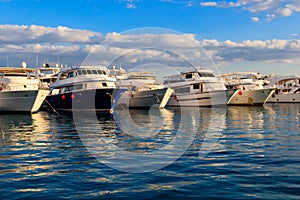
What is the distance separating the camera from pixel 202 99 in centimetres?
5738

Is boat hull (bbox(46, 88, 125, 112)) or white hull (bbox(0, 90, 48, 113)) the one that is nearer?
white hull (bbox(0, 90, 48, 113))

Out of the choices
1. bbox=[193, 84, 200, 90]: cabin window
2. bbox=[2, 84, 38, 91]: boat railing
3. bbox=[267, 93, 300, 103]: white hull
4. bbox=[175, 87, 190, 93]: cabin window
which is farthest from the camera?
bbox=[267, 93, 300, 103]: white hull

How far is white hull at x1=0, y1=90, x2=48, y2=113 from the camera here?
37.9m

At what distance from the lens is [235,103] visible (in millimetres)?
62781

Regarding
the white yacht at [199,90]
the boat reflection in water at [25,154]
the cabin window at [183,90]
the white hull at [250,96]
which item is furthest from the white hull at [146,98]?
the boat reflection in water at [25,154]

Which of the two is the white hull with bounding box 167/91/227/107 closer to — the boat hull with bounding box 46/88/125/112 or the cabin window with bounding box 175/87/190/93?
the cabin window with bounding box 175/87/190/93

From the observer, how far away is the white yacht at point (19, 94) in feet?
125

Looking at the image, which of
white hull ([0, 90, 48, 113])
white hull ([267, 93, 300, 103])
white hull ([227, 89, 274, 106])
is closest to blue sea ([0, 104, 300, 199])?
white hull ([0, 90, 48, 113])

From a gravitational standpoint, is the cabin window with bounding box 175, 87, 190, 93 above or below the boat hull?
above

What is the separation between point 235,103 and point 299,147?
4879cm

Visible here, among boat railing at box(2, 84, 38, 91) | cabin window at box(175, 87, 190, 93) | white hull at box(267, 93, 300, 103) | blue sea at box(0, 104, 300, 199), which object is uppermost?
boat railing at box(2, 84, 38, 91)

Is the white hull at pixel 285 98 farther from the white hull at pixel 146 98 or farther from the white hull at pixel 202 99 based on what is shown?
the white hull at pixel 146 98

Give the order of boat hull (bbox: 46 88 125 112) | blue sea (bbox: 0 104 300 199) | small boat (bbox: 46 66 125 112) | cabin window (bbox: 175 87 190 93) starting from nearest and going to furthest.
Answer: blue sea (bbox: 0 104 300 199) → boat hull (bbox: 46 88 125 112) → small boat (bbox: 46 66 125 112) → cabin window (bbox: 175 87 190 93)

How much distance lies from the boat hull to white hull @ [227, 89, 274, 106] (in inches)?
1068
